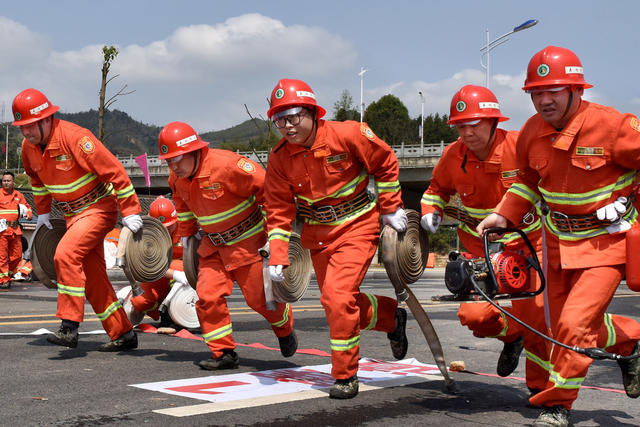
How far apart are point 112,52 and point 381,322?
77.4 feet

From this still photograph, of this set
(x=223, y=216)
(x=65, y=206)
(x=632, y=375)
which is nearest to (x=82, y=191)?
(x=65, y=206)

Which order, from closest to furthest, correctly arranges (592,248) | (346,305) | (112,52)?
(592,248) → (346,305) → (112,52)

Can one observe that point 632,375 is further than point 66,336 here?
No

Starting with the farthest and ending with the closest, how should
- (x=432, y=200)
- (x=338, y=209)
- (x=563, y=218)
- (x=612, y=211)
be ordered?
(x=432, y=200) < (x=338, y=209) < (x=563, y=218) < (x=612, y=211)

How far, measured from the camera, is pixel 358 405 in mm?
5145

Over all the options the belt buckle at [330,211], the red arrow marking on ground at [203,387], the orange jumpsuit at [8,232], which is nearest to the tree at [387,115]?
the orange jumpsuit at [8,232]

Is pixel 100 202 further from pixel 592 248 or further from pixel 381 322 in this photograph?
pixel 592 248

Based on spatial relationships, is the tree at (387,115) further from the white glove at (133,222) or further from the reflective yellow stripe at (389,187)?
the reflective yellow stripe at (389,187)

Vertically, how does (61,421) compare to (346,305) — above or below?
below

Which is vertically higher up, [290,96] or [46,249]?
[290,96]

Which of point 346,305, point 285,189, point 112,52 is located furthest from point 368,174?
point 112,52

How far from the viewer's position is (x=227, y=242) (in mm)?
6820

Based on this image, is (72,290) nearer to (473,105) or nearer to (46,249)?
(46,249)

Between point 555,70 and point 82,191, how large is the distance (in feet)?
14.6
